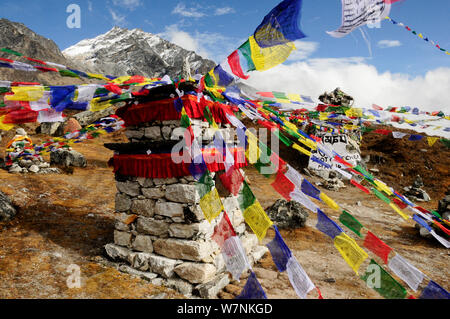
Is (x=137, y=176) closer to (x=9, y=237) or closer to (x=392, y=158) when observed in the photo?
(x=9, y=237)

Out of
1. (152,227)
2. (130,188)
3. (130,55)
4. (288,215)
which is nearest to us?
(152,227)

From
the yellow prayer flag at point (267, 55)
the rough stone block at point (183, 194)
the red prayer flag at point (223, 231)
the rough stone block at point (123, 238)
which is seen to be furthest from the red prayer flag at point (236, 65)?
the rough stone block at point (123, 238)

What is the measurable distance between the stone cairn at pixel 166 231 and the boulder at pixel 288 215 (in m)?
3.69

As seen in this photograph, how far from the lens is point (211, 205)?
3375mm

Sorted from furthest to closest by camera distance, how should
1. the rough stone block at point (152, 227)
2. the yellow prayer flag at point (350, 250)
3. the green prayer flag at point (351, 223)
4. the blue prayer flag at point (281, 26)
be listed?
the rough stone block at point (152, 227) → the green prayer flag at point (351, 223) → the yellow prayer flag at point (350, 250) → the blue prayer flag at point (281, 26)

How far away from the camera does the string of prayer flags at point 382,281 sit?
8.22 feet

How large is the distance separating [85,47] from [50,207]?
3421 inches

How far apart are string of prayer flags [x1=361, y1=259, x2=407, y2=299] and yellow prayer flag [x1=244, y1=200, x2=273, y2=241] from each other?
3.69 ft

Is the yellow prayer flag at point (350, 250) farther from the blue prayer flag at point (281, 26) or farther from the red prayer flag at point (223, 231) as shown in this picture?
the blue prayer flag at point (281, 26)

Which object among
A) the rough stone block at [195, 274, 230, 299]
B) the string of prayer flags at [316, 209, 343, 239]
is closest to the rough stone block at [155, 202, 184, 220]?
the rough stone block at [195, 274, 230, 299]

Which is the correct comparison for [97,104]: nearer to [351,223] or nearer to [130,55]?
[351,223]

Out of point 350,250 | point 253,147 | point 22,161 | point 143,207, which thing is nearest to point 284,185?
point 253,147

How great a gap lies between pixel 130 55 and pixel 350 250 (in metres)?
85.1

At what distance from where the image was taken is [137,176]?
14.8 feet
